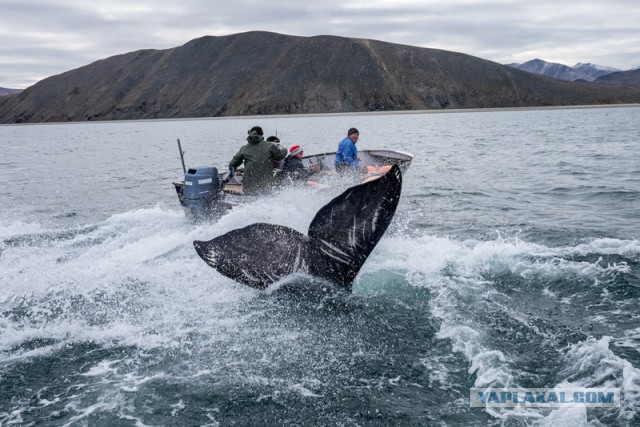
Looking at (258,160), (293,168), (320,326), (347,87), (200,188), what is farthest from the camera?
(347,87)

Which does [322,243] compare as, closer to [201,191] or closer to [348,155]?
[201,191]

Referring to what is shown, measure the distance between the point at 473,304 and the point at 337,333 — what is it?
95.3 inches

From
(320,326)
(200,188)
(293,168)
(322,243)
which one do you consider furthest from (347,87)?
(320,326)

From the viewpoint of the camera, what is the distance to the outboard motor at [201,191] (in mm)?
13562

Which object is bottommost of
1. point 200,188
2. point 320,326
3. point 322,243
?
point 320,326

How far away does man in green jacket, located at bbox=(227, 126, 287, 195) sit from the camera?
12.4 metres

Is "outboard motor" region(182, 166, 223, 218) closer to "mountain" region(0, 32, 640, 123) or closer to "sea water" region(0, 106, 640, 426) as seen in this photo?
"sea water" region(0, 106, 640, 426)

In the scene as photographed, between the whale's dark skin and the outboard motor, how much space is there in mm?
5558

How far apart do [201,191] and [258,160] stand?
2.12 meters

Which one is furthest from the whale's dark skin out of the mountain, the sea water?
the mountain

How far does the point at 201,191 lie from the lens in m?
13.6

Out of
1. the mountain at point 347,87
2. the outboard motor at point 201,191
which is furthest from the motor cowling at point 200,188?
the mountain at point 347,87

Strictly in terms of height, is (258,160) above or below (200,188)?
above

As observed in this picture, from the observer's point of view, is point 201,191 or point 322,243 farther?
point 201,191
